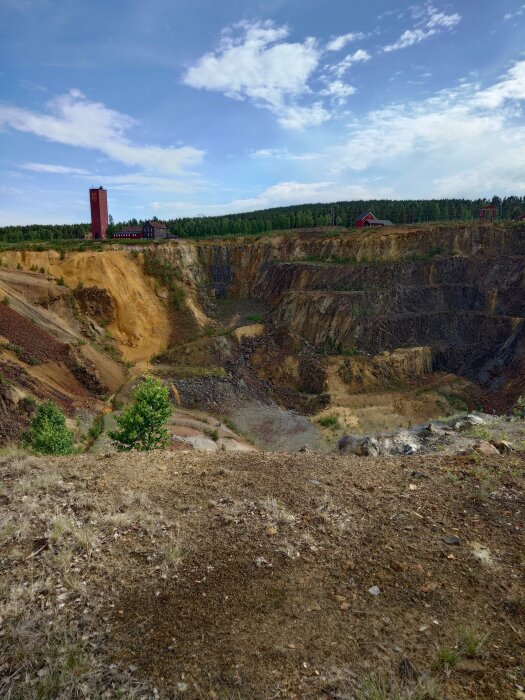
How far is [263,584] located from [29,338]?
25.8m

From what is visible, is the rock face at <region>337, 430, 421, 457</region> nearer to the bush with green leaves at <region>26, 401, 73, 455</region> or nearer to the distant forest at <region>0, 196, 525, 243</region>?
the bush with green leaves at <region>26, 401, 73, 455</region>

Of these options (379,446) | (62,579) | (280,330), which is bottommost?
(379,446)

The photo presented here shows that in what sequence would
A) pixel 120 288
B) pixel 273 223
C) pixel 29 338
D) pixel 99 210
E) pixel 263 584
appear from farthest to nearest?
pixel 273 223 → pixel 99 210 → pixel 120 288 → pixel 29 338 → pixel 263 584

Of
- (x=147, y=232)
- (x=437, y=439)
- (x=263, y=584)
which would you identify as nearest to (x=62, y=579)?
(x=263, y=584)

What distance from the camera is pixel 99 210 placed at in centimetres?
5247

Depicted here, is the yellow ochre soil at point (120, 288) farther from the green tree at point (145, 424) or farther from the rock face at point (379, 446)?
the rock face at point (379, 446)

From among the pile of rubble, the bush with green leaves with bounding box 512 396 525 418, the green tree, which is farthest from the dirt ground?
the bush with green leaves with bounding box 512 396 525 418

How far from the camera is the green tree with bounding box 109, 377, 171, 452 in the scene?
49.8 ft

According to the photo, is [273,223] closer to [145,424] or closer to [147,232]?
[147,232]

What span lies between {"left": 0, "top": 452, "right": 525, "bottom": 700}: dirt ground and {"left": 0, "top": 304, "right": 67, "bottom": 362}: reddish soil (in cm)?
1962

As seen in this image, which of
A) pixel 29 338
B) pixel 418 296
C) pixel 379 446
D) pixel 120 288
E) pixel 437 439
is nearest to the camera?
pixel 437 439

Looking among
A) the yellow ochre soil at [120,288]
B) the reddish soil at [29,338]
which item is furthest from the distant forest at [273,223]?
the reddish soil at [29,338]

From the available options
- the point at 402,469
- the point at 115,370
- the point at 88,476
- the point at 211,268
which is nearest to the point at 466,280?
the point at 211,268

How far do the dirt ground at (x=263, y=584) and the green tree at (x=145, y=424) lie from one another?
20.9ft
